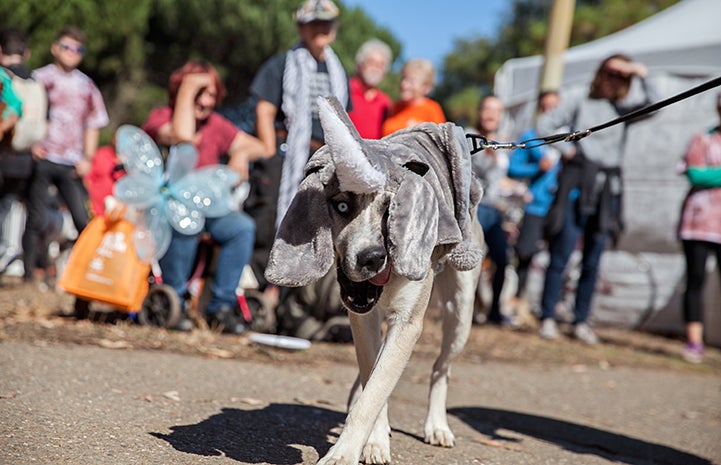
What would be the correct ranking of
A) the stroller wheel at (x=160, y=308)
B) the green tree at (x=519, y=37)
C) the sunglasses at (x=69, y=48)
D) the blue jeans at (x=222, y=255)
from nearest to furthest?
the stroller wheel at (x=160, y=308)
the blue jeans at (x=222, y=255)
the sunglasses at (x=69, y=48)
the green tree at (x=519, y=37)

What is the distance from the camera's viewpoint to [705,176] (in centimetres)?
779

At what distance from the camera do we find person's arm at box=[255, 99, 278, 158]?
6.62 meters

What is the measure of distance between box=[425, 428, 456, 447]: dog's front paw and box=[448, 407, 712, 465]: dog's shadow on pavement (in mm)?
695

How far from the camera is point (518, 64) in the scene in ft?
40.2

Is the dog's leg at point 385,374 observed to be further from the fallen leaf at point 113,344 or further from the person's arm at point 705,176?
the person's arm at point 705,176

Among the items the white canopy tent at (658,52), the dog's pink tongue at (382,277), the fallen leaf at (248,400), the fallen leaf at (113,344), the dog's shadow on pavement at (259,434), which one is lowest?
the dog's shadow on pavement at (259,434)

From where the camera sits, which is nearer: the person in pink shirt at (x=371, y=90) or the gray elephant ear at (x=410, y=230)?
the gray elephant ear at (x=410, y=230)

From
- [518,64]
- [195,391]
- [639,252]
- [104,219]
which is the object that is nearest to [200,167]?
[104,219]

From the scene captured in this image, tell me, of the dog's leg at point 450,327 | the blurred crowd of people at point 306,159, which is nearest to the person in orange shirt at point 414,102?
the blurred crowd of people at point 306,159

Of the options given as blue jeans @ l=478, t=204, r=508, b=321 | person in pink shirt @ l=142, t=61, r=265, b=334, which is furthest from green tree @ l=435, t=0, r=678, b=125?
person in pink shirt @ l=142, t=61, r=265, b=334

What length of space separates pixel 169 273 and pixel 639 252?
Answer: 607 cm

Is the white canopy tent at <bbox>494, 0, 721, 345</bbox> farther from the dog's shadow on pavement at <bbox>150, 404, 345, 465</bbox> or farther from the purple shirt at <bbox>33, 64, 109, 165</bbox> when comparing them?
the dog's shadow on pavement at <bbox>150, 404, 345, 465</bbox>

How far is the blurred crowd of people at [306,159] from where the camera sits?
6520 mm

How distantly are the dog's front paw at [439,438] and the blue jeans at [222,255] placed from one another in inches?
115
